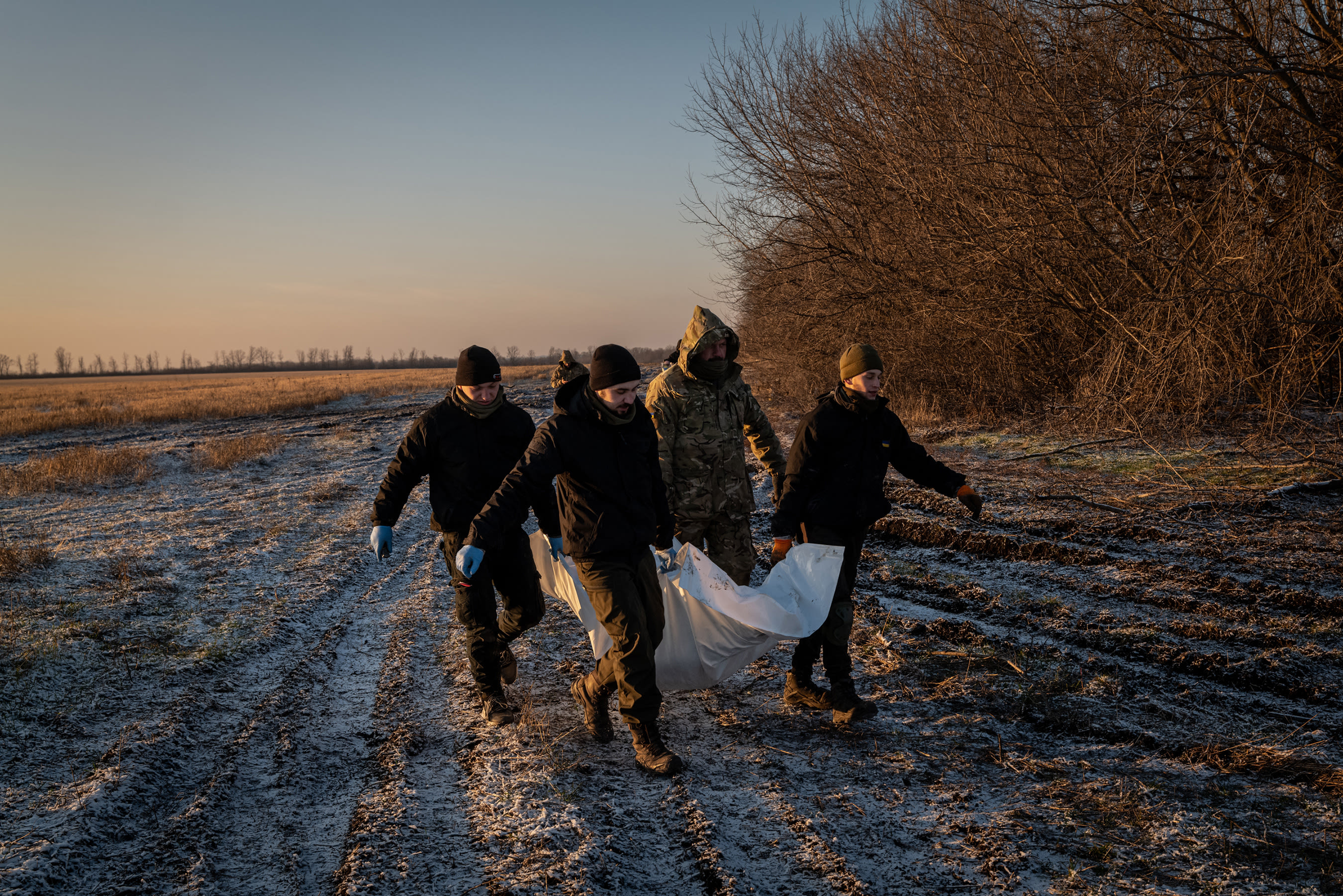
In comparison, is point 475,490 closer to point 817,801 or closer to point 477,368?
point 477,368

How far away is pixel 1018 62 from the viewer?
9.90 metres

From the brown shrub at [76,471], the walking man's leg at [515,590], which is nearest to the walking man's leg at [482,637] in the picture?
the walking man's leg at [515,590]

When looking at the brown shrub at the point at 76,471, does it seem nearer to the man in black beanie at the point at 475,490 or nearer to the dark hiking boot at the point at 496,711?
the man in black beanie at the point at 475,490

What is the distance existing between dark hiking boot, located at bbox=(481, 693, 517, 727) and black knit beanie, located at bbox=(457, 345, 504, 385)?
186 centimetres

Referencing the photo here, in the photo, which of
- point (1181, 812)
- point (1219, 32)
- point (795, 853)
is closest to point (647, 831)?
point (795, 853)

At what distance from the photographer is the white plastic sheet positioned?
396 centimetres

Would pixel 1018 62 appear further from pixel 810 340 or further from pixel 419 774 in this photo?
pixel 419 774

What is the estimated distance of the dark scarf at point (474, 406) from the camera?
448 centimetres

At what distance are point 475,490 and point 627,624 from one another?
4.67ft

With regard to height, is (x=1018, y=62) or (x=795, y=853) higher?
(x=1018, y=62)

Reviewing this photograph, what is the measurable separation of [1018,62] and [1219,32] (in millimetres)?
2448

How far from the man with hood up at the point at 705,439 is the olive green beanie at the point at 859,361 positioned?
0.62 metres

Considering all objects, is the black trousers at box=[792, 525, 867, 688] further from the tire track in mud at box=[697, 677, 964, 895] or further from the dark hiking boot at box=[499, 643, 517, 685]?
the dark hiking boot at box=[499, 643, 517, 685]

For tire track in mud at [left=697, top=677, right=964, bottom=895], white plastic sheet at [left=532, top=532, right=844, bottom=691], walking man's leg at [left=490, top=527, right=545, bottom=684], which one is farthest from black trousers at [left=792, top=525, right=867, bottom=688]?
walking man's leg at [left=490, top=527, right=545, bottom=684]
